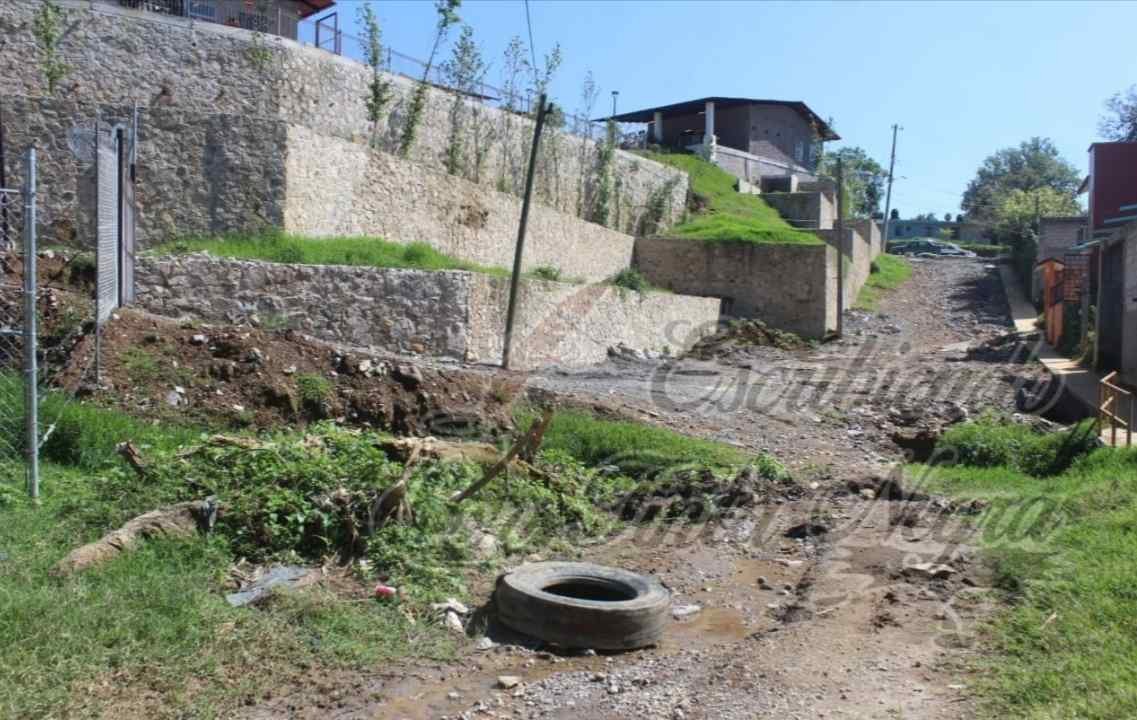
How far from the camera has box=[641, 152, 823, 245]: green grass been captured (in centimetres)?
3142

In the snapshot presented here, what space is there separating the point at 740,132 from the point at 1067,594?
44119mm

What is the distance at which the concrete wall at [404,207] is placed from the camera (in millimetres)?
17312

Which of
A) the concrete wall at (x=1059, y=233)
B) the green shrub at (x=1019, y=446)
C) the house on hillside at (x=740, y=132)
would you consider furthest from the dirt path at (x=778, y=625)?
the house on hillside at (x=740, y=132)

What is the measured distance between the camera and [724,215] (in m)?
37.1

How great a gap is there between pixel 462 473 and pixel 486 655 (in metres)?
2.71

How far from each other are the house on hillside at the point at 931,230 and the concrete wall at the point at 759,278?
45539mm

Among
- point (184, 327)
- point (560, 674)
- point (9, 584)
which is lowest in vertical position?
point (560, 674)

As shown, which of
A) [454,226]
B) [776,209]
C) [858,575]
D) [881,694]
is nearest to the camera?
[881,694]

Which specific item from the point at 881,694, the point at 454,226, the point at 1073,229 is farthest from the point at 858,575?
the point at 1073,229

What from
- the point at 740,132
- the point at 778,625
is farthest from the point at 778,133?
the point at 778,625

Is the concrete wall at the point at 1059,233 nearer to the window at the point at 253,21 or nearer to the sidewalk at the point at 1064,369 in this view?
the sidewalk at the point at 1064,369

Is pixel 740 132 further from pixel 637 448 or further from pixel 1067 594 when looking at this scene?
pixel 1067 594

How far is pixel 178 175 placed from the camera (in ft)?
52.3

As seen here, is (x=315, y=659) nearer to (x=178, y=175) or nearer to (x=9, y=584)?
(x=9, y=584)
